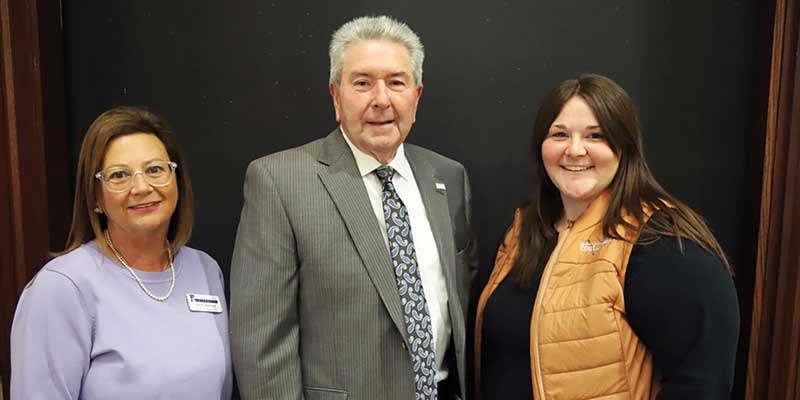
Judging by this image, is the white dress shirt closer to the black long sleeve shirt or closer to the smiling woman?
the smiling woman

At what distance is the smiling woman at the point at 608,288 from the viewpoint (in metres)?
1.40

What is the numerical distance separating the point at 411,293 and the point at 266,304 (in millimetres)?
374

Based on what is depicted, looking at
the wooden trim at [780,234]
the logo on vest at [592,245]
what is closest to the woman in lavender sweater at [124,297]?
Answer: the logo on vest at [592,245]

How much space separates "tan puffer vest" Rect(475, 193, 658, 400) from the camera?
1.46 metres

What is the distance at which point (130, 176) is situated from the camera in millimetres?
1473

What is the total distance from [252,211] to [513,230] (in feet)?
2.67

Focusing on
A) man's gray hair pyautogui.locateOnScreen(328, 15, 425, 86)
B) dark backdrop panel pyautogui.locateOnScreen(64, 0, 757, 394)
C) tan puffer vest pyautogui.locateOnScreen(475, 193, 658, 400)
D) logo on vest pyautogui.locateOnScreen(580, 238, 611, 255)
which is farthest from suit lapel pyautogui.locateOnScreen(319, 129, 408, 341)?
dark backdrop panel pyautogui.locateOnScreen(64, 0, 757, 394)

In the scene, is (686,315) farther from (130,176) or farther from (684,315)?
(130,176)

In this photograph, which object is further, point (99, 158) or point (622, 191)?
point (622, 191)

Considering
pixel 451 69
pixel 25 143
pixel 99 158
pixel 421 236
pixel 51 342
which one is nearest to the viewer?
pixel 51 342

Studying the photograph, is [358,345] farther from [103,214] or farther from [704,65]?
[704,65]

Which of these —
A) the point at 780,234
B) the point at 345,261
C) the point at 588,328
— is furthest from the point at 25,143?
the point at 780,234

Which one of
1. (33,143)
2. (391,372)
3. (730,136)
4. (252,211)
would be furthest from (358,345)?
(730,136)

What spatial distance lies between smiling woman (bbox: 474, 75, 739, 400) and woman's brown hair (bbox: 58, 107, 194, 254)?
0.97 meters
